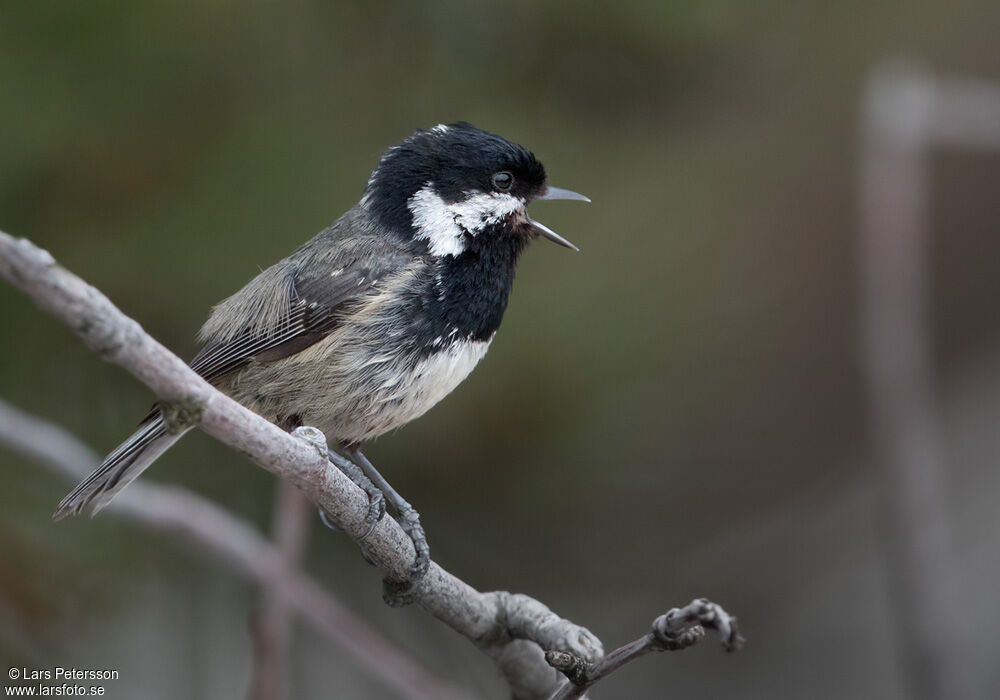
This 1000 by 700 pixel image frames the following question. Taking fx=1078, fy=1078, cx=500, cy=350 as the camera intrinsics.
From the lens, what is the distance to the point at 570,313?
3646mm

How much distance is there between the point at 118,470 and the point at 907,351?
238 centimetres

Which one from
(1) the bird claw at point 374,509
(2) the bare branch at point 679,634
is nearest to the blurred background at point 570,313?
(1) the bird claw at point 374,509

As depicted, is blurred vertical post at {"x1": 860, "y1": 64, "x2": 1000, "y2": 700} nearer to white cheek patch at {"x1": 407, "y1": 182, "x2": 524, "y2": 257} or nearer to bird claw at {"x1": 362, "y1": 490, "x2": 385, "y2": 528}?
white cheek patch at {"x1": 407, "y1": 182, "x2": 524, "y2": 257}

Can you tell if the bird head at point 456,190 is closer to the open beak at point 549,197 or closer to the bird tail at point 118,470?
the open beak at point 549,197

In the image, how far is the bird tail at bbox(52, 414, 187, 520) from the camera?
2348mm

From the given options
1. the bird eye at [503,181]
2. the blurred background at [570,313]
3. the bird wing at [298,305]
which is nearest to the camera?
the bird wing at [298,305]

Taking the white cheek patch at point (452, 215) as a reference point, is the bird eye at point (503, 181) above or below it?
above

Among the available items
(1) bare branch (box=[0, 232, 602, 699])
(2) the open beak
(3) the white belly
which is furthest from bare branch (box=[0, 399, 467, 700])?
(2) the open beak

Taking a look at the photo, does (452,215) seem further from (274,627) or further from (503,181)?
(274,627)

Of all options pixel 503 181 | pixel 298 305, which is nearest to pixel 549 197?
pixel 503 181

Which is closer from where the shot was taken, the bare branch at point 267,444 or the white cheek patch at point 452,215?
the bare branch at point 267,444

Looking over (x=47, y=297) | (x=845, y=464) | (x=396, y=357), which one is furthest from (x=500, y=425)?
(x=47, y=297)

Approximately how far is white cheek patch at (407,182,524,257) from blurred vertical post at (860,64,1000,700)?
1468 mm

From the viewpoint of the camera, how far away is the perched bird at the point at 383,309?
2377mm
